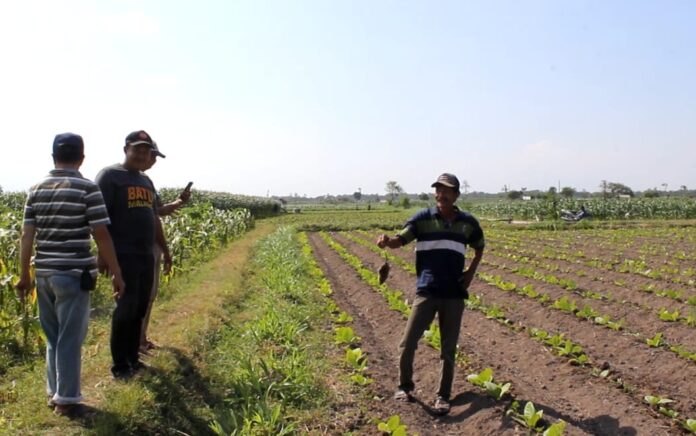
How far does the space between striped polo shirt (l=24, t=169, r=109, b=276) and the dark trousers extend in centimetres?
67

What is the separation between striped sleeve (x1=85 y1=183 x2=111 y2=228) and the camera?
3.65 m

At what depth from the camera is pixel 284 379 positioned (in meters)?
4.93

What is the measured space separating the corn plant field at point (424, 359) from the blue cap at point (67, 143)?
74.0 inches

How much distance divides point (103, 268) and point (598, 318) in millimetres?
6170

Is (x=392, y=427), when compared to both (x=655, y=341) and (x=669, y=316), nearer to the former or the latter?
(x=655, y=341)

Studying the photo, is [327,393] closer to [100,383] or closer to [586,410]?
[100,383]

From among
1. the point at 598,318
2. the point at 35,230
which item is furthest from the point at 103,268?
the point at 598,318

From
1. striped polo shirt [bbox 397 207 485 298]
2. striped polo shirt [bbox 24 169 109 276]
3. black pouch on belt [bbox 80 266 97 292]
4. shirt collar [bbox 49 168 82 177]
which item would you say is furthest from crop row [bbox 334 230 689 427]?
shirt collar [bbox 49 168 82 177]

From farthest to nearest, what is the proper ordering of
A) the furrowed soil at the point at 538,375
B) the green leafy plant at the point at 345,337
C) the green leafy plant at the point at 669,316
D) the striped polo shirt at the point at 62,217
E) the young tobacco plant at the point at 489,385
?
the green leafy plant at the point at 669,316, the green leafy plant at the point at 345,337, the young tobacco plant at the point at 489,385, the furrowed soil at the point at 538,375, the striped polo shirt at the point at 62,217

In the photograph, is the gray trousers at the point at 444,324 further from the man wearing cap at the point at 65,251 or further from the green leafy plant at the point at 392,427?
the man wearing cap at the point at 65,251

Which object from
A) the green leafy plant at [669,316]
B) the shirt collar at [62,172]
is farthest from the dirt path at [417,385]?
the green leafy plant at [669,316]

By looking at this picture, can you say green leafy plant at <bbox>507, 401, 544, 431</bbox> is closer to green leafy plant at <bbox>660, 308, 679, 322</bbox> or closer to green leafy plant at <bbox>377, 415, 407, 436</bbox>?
green leafy plant at <bbox>377, 415, 407, 436</bbox>

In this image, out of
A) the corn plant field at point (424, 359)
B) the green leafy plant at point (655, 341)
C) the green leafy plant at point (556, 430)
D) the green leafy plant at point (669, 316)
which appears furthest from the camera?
the green leafy plant at point (669, 316)

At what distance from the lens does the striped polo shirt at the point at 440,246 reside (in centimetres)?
459
